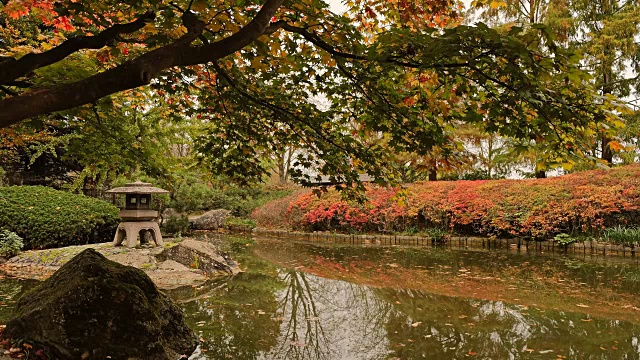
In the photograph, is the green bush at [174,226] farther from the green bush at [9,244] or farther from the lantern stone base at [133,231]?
the green bush at [9,244]

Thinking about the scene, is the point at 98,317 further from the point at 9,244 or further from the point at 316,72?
the point at 9,244

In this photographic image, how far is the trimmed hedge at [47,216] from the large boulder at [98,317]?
690 cm

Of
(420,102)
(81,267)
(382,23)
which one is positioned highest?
(382,23)

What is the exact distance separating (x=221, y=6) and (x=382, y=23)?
2.76m

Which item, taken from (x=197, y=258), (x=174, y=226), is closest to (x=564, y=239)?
(x=197, y=258)

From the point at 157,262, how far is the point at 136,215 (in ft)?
5.21

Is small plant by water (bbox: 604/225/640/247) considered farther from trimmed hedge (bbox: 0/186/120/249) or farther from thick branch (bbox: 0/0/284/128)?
trimmed hedge (bbox: 0/186/120/249)

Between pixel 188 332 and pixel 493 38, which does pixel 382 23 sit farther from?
pixel 188 332

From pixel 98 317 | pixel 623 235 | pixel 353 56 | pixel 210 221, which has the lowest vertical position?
pixel 98 317

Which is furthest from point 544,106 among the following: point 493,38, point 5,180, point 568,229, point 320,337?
point 5,180

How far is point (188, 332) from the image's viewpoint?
4.33 meters

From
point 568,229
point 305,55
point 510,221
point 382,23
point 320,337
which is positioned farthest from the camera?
point 510,221

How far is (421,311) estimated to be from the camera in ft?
18.7

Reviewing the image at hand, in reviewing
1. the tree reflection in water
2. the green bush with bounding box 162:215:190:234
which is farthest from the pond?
the green bush with bounding box 162:215:190:234
